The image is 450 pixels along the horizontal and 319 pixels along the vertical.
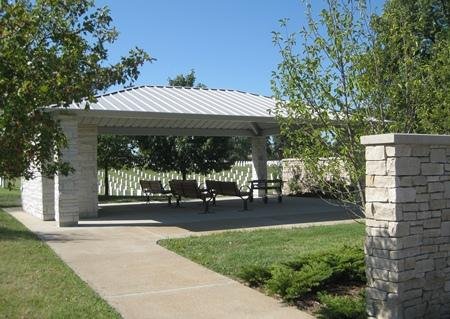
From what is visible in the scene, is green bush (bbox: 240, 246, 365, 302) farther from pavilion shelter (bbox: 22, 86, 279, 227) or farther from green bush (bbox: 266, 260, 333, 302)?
pavilion shelter (bbox: 22, 86, 279, 227)

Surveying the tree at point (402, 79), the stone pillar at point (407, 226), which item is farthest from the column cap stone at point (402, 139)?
the tree at point (402, 79)

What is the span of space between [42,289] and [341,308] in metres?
3.66

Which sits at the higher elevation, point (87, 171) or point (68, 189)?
point (87, 171)

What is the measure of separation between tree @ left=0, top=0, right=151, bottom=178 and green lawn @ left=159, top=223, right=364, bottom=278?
350cm

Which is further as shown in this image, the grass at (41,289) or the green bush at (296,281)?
the green bush at (296,281)

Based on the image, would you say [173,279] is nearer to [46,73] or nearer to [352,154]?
[352,154]

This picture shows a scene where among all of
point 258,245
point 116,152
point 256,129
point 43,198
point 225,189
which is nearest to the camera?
point 258,245

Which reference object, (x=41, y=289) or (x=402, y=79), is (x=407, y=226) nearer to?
(x=402, y=79)

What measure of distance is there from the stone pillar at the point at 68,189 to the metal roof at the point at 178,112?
0.44 metres

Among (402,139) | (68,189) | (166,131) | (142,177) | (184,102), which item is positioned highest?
(184,102)

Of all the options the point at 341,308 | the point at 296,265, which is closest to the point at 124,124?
the point at 296,265

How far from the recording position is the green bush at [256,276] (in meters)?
6.98

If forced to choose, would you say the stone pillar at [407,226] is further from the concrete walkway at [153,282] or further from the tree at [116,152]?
the tree at [116,152]

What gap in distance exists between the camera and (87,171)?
16.2 meters
